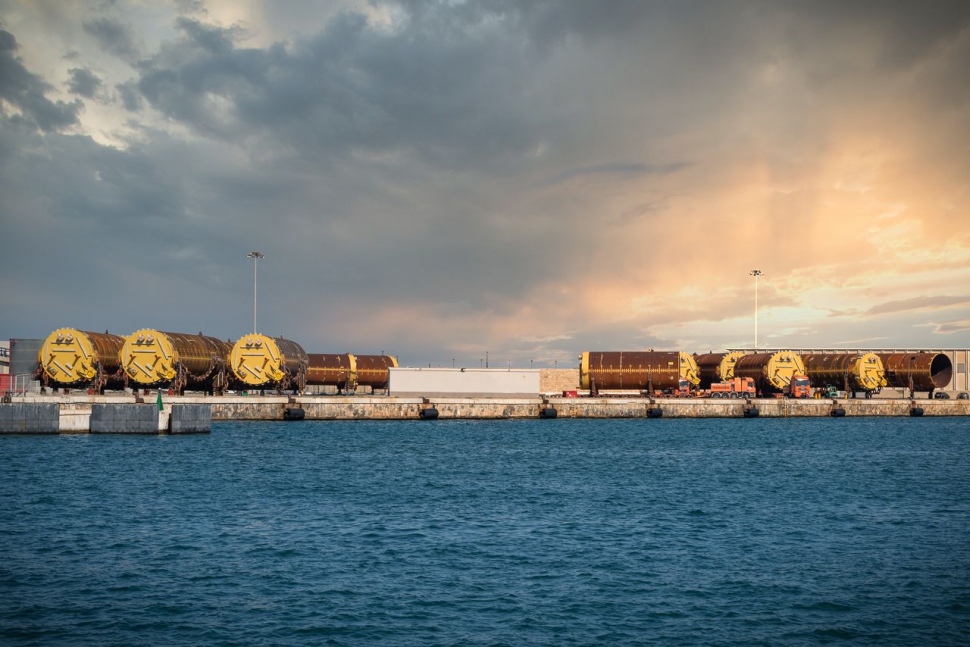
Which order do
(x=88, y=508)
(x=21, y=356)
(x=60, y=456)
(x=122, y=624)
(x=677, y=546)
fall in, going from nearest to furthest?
1. (x=122, y=624)
2. (x=677, y=546)
3. (x=88, y=508)
4. (x=60, y=456)
5. (x=21, y=356)

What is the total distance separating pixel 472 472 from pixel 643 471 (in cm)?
1075

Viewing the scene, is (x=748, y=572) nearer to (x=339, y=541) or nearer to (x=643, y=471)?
(x=339, y=541)

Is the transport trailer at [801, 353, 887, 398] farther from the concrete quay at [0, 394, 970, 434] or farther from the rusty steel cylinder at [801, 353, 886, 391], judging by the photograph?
the concrete quay at [0, 394, 970, 434]

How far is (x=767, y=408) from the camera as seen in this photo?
104 m

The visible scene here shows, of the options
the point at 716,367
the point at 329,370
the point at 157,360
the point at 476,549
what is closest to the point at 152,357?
the point at 157,360

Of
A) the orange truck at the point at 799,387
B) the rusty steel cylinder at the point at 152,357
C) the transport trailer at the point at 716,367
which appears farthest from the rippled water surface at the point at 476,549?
the transport trailer at the point at 716,367

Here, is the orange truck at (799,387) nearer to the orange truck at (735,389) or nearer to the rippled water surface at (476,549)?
the orange truck at (735,389)

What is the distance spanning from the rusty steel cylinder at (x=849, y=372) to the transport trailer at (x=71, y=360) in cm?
9259

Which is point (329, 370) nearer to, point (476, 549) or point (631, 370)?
point (631, 370)

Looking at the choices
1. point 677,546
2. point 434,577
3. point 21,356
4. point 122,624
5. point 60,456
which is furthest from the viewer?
point 21,356

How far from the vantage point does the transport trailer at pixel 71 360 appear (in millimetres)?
90000

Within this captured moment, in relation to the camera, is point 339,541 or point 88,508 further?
point 88,508

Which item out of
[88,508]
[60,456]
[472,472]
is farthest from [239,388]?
[88,508]

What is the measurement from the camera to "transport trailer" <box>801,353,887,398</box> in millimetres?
115125
